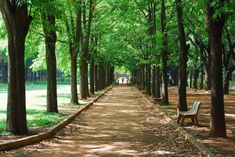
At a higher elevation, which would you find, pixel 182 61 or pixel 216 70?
pixel 182 61

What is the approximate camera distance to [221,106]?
41.5ft

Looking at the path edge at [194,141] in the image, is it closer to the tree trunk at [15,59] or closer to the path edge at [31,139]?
the path edge at [31,139]

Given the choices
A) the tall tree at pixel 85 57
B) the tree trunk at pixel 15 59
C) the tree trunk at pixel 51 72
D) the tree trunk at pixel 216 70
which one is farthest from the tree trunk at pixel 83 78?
the tree trunk at pixel 216 70

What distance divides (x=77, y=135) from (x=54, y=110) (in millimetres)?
6409

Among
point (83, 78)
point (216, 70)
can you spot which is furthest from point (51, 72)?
point (83, 78)

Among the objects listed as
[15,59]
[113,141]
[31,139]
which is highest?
[15,59]

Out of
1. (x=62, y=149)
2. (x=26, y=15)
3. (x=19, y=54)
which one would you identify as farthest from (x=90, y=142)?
(x=26, y=15)

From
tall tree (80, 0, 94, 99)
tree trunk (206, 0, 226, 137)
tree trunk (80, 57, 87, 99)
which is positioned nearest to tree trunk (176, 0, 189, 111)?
tree trunk (206, 0, 226, 137)

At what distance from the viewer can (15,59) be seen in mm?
13164

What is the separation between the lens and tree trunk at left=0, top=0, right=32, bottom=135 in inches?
512

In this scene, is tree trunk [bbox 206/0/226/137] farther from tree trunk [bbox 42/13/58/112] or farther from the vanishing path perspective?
tree trunk [bbox 42/13/58/112]

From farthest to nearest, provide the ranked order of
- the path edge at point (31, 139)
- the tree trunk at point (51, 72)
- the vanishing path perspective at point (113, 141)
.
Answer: the tree trunk at point (51, 72) → the path edge at point (31, 139) → the vanishing path perspective at point (113, 141)

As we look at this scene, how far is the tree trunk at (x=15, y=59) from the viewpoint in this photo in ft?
42.7

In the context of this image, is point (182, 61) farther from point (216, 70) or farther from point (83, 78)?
point (83, 78)
